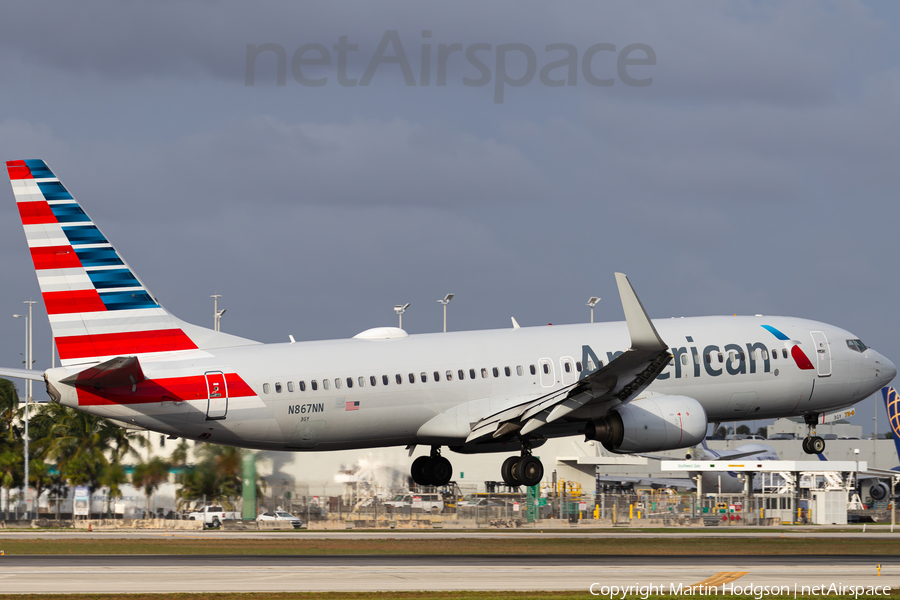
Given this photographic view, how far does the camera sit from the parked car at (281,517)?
152 ft

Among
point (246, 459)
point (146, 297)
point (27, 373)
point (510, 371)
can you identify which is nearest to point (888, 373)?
point (510, 371)

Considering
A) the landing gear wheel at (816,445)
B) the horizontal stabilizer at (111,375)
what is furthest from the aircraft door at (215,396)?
the landing gear wheel at (816,445)

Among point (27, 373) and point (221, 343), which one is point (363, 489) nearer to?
point (221, 343)

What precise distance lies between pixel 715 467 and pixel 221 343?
4575 centimetres

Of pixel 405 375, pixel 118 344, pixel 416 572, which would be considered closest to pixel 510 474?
pixel 405 375

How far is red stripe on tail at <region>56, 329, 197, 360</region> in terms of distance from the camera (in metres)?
34.1

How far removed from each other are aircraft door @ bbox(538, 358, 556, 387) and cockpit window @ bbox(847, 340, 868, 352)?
12.4 meters

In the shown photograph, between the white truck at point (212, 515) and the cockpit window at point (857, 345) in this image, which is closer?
the cockpit window at point (857, 345)

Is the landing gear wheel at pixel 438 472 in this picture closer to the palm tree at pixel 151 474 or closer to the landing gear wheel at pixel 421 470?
the landing gear wheel at pixel 421 470

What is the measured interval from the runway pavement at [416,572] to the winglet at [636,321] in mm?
6292

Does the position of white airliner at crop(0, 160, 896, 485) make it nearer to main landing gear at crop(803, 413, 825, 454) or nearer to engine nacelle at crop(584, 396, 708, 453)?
engine nacelle at crop(584, 396, 708, 453)

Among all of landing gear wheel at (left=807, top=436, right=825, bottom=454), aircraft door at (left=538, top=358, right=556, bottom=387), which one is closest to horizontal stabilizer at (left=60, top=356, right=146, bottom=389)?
aircraft door at (left=538, top=358, right=556, bottom=387)

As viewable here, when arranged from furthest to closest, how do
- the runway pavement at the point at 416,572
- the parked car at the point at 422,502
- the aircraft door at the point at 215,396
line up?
the parked car at the point at 422,502
the aircraft door at the point at 215,396
the runway pavement at the point at 416,572

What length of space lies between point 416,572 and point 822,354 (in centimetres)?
1973
